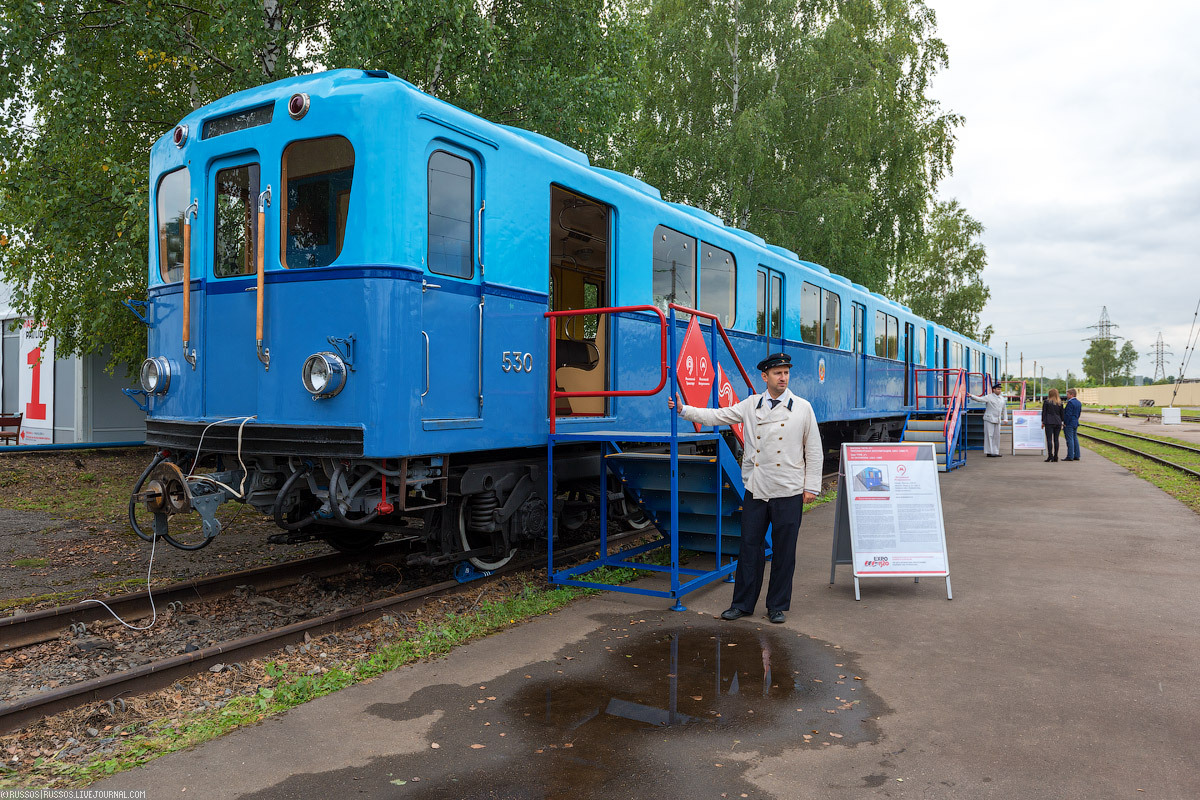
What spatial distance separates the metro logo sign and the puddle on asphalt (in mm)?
1951

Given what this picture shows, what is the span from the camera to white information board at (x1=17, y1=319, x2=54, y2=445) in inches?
803

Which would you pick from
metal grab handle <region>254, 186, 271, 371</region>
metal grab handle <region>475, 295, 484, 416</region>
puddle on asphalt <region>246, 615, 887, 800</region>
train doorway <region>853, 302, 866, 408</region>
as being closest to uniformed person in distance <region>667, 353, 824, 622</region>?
puddle on asphalt <region>246, 615, 887, 800</region>

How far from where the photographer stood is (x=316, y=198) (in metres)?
5.82

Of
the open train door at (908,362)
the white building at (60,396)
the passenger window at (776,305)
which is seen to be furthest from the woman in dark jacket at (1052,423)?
the white building at (60,396)

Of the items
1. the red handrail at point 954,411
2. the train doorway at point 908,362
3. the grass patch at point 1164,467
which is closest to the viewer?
the grass patch at point 1164,467

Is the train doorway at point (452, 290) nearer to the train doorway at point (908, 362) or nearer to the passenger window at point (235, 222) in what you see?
the passenger window at point (235, 222)

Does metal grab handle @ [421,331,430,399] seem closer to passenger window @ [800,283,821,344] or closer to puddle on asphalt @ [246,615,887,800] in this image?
puddle on asphalt @ [246,615,887,800]

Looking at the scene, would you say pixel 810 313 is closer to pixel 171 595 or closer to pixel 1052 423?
pixel 171 595

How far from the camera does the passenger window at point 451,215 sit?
5.86m

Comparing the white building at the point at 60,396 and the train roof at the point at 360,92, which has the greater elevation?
the train roof at the point at 360,92

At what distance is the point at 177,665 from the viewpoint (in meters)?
4.82

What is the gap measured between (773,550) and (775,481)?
1.78 ft

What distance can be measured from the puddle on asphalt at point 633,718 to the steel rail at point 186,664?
48.6 inches

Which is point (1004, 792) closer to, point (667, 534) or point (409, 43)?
point (667, 534)
